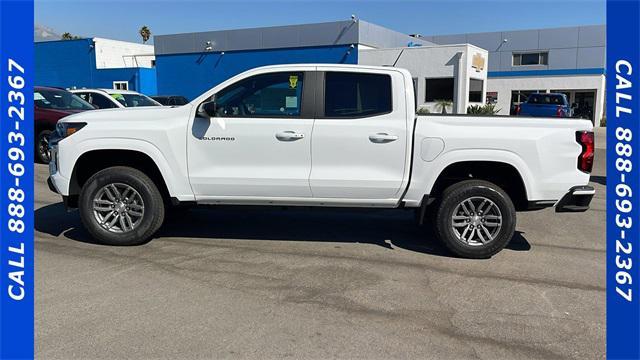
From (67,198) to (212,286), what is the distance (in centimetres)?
227

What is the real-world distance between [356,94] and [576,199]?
2.53m

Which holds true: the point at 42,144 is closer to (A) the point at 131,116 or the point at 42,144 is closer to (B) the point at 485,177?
(A) the point at 131,116

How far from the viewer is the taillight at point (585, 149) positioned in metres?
5.23

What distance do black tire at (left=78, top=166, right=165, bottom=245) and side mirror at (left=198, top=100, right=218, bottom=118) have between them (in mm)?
975

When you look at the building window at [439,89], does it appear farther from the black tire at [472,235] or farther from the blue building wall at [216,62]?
the black tire at [472,235]

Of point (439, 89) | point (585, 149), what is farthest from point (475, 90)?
point (585, 149)

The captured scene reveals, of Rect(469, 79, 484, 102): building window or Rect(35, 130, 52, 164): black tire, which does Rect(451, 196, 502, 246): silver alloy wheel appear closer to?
Rect(35, 130, 52, 164): black tire

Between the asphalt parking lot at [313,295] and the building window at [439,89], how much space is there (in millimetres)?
19129

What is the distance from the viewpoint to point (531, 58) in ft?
138

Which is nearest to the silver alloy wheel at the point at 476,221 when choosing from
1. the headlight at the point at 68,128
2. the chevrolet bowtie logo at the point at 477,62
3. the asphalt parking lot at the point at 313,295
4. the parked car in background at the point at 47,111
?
the asphalt parking lot at the point at 313,295

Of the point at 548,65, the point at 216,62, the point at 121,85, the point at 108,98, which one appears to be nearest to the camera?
the point at 108,98

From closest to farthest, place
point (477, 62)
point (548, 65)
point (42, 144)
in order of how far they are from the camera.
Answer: point (42, 144) < point (477, 62) < point (548, 65)

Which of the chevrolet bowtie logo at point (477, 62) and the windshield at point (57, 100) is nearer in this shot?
the windshield at point (57, 100)

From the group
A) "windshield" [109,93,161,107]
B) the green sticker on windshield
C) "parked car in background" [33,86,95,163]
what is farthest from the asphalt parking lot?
"windshield" [109,93,161,107]
